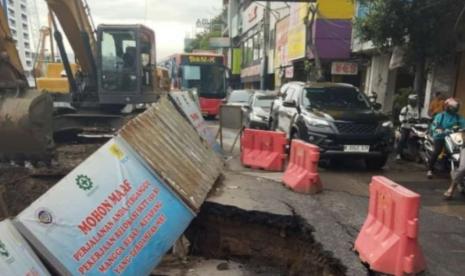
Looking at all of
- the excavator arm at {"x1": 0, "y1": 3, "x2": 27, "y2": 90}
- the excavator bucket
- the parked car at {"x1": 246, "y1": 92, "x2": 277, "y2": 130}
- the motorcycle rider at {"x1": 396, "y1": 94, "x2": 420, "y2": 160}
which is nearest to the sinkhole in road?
the excavator bucket

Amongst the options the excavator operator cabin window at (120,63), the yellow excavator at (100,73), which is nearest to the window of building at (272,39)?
the yellow excavator at (100,73)

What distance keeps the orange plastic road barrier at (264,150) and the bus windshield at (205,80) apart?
1560cm

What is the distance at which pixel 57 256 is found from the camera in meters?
4.14

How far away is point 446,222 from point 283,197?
7.16 ft

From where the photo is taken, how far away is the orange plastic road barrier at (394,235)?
13.5ft

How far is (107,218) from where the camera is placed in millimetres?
4566

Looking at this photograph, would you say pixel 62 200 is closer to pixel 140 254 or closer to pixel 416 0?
pixel 140 254

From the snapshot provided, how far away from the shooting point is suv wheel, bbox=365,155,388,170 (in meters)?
10.6

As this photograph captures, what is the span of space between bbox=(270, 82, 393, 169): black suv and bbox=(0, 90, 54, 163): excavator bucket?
216 inches

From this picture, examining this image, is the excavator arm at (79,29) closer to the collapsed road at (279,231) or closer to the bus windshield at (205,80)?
the collapsed road at (279,231)

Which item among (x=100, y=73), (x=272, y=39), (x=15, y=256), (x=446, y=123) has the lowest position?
(x=15, y=256)

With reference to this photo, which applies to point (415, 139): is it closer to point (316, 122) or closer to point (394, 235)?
point (316, 122)

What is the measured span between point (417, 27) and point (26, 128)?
8876 mm

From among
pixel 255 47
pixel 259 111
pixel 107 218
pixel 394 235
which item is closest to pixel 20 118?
pixel 107 218
